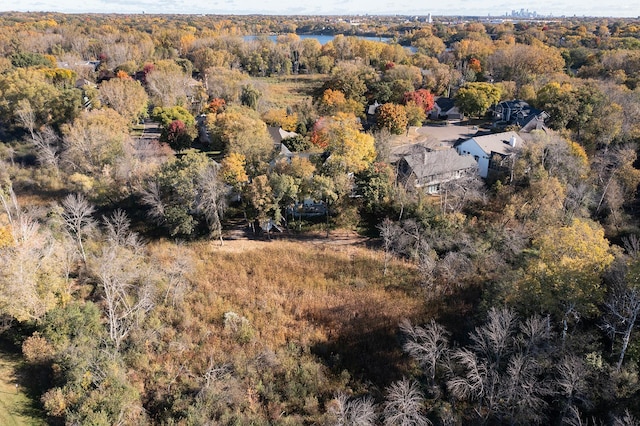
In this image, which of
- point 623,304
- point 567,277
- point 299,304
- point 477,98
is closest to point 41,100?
point 299,304

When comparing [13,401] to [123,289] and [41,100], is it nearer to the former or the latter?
[123,289]

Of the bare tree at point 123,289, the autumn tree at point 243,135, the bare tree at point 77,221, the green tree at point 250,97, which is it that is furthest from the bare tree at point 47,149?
the green tree at point 250,97

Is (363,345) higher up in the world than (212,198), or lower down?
lower down

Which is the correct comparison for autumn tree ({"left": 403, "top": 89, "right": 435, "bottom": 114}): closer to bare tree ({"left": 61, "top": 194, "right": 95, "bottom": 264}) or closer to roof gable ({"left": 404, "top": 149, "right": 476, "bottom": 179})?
roof gable ({"left": 404, "top": 149, "right": 476, "bottom": 179})

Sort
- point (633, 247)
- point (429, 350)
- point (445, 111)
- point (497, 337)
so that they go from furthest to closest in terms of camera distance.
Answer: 1. point (445, 111)
2. point (633, 247)
3. point (429, 350)
4. point (497, 337)

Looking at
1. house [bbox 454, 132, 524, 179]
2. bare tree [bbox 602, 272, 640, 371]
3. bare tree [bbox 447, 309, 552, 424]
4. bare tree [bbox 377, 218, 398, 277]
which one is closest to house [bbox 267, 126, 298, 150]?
bare tree [bbox 377, 218, 398, 277]

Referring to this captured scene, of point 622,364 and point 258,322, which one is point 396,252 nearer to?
point 258,322

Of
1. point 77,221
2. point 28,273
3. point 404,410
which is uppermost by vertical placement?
point 28,273
